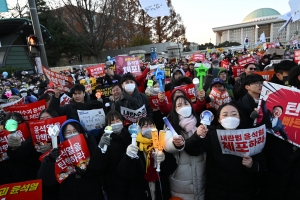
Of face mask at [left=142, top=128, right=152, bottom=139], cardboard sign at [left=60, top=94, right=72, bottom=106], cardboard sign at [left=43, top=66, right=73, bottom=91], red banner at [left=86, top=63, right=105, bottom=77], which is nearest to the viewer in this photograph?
face mask at [left=142, top=128, right=152, bottom=139]

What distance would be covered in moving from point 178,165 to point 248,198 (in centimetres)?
80

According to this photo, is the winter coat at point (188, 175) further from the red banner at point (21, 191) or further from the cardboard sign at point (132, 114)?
the red banner at point (21, 191)

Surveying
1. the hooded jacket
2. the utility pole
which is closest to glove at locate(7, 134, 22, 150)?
the hooded jacket

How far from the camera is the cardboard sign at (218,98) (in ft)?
11.7

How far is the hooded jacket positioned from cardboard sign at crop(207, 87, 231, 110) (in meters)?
2.13

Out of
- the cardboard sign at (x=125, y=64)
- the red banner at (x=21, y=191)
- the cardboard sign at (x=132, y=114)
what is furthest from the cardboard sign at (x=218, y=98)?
the cardboard sign at (x=125, y=64)

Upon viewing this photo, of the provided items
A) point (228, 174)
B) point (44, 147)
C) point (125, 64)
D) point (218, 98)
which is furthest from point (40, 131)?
point (125, 64)

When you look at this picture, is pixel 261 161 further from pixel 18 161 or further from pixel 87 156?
pixel 18 161

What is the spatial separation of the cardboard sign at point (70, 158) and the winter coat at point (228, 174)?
1.35 m

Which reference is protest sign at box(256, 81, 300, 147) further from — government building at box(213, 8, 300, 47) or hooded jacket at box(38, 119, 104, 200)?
government building at box(213, 8, 300, 47)

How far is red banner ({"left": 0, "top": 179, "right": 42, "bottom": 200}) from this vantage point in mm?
1984

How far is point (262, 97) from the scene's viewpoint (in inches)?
101

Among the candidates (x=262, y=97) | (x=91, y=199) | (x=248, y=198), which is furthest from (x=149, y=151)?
(x=262, y=97)

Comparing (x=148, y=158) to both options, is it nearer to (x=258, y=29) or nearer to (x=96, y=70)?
(x=96, y=70)
